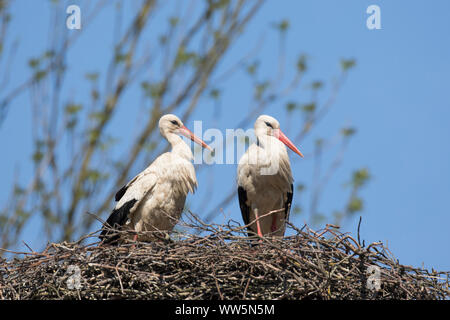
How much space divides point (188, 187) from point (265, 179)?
0.64 meters

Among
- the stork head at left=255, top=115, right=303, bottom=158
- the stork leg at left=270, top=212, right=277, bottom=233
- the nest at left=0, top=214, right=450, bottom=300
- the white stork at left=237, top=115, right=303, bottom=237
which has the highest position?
the stork head at left=255, top=115, right=303, bottom=158

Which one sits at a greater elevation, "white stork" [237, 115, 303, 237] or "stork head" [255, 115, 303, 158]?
"stork head" [255, 115, 303, 158]

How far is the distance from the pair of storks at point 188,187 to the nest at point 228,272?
104 cm

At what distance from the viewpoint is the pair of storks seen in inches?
247

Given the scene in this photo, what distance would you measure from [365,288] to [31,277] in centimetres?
212

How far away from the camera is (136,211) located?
20.8 feet

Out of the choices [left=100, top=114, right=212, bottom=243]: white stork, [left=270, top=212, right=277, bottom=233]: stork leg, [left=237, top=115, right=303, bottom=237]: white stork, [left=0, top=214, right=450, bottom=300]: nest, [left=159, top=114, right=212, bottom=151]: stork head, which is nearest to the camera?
[left=0, top=214, right=450, bottom=300]: nest

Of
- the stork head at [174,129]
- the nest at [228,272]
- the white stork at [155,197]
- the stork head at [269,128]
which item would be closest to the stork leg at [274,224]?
the stork head at [269,128]

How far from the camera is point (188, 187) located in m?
6.40

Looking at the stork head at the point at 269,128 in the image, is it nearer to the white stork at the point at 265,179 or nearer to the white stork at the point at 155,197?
the white stork at the point at 265,179

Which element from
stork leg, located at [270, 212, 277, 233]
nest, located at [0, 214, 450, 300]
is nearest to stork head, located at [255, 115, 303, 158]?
stork leg, located at [270, 212, 277, 233]

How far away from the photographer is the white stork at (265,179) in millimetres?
6477

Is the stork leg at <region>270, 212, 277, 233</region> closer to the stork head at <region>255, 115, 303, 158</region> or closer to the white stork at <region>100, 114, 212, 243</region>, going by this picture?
the stork head at <region>255, 115, 303, 158</region>
